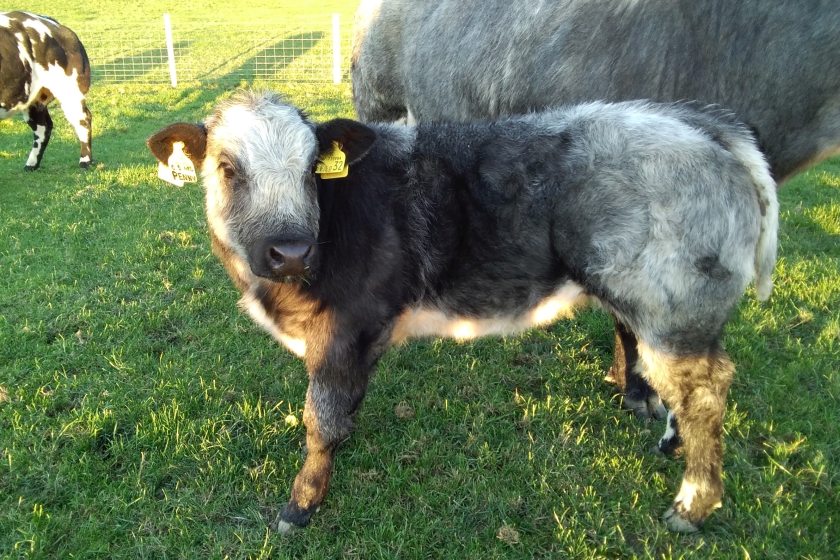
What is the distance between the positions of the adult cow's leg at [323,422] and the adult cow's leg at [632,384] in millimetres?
1715

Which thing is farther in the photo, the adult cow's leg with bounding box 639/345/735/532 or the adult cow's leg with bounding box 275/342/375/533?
the adult cow's leg with bounding box 275/342/375/533

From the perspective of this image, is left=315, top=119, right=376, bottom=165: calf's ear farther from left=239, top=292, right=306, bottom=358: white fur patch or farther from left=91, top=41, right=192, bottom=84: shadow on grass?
left=91, top=41, right=192, bottom=84: shadow on grass

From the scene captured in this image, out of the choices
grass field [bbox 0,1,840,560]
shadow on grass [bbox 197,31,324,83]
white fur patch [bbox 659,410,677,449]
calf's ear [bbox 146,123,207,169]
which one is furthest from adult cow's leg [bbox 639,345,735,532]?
shadow on grass [bbox 197,31,324,83]

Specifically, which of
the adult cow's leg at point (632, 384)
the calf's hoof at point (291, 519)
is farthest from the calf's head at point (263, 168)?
the adult cow's leg at point (632, 384)

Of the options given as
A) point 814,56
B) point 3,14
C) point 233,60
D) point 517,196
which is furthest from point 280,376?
point 233,60

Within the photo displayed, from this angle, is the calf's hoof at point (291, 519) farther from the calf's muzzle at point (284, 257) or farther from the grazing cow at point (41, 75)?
the grazing cow at point (41, 75)

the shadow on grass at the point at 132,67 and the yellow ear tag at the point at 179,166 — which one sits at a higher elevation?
the yellow ear tag at the point at 179,166

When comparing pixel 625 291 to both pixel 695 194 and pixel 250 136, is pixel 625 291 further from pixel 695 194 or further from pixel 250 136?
pixel 250 136

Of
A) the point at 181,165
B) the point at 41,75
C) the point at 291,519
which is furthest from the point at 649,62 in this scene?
the point at 41,75

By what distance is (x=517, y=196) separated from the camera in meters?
2.85

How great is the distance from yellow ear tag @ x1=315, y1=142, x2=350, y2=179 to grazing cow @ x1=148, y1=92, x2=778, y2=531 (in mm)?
12

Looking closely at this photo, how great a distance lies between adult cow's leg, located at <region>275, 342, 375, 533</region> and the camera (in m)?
2.90

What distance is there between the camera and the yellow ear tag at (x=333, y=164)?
2.84 m

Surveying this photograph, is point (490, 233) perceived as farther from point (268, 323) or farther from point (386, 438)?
point (386, 438)
